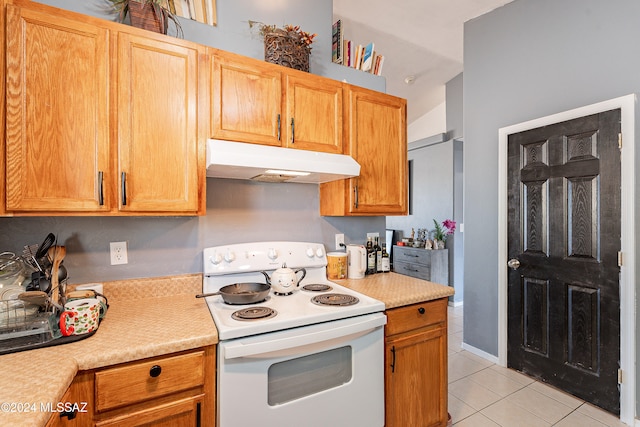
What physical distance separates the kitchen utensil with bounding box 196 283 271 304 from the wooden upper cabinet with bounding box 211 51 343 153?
80 centimetres

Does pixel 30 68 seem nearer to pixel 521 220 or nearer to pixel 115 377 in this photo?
pixel 115 377

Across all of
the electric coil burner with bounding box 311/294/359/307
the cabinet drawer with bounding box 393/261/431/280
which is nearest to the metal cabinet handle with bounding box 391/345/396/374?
the electric coil burner with bounding box 311/294/359/307

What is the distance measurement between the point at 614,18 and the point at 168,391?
3.42 meters

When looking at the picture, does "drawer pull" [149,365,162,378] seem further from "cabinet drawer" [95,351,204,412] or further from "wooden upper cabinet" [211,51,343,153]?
"wooden upper cabinet" [211,51,343,153]

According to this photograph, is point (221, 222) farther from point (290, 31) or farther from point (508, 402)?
point (508, 402)

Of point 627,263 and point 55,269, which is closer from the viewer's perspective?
point 55,269

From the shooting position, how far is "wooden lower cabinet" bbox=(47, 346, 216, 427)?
3.44ft

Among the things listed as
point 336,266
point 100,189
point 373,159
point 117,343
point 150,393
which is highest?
point 373,159

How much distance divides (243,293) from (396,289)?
0.91 metres

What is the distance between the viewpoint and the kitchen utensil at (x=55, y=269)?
1.29 meters

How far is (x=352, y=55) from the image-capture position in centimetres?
240

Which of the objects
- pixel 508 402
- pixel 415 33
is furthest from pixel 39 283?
pixel 415 33

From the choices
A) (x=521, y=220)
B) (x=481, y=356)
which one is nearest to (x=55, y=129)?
(x=521, y=220)

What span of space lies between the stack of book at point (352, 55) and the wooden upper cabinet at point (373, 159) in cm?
44
